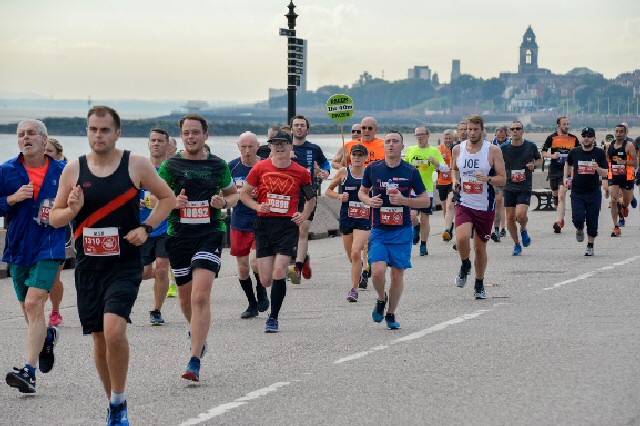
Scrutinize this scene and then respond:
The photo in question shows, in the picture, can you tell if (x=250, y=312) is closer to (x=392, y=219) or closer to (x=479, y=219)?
(x=392, y=219)

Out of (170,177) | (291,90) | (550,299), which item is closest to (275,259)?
(170,177)

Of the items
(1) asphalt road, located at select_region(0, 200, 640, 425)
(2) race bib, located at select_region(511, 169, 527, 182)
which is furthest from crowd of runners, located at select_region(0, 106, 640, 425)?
(2) race bib, located at select_region(511, 169, 527, 182)

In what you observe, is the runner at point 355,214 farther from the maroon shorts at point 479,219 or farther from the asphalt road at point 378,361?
the maroon shorts at point 479,219

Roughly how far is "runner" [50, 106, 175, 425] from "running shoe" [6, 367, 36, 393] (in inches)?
42.1

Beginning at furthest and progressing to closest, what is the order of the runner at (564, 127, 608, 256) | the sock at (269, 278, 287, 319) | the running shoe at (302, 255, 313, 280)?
the runner at (564, 127, 608, 256) < the running shoe at (302, 255, 313, 280) < the sock at (269, 278, 287, 319)

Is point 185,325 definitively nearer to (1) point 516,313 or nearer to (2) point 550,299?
(1) point 516,313

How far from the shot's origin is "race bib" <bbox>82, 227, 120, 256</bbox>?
706cm

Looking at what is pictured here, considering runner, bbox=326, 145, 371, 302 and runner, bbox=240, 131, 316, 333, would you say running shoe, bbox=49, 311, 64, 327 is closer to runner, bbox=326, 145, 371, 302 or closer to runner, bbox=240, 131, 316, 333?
runner, bbox=240, 131, 316, 333

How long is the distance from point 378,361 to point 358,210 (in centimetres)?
454

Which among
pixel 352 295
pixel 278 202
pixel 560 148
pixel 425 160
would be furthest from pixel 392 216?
pixel 560 148

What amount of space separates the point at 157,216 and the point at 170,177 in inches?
89.3

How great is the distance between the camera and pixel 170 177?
31.2ft

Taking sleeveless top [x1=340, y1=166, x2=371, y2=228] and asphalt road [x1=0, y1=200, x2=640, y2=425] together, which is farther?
sleeveless top [x1=340, y1=166, x2=371, y2=228]

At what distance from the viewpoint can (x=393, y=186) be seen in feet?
36.8
